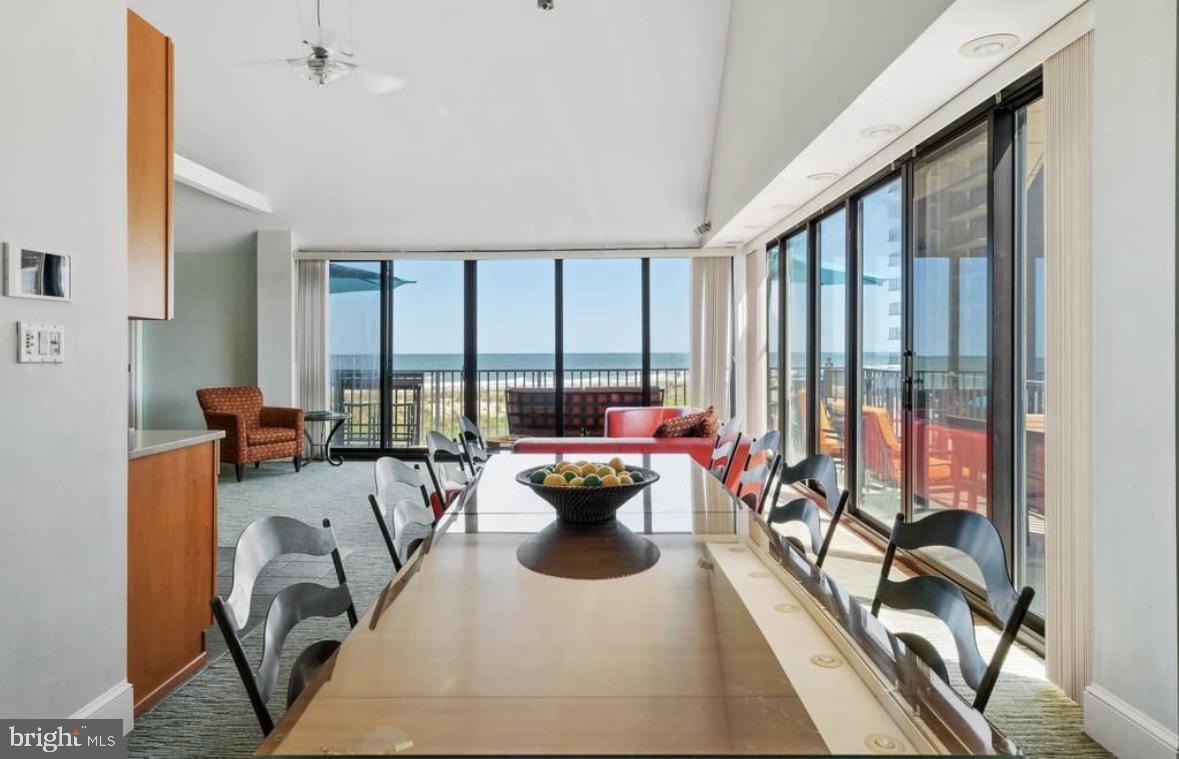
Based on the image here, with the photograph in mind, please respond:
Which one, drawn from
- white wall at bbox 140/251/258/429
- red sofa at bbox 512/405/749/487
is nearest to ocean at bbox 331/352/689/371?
white wall at bbox 140/251/258/429

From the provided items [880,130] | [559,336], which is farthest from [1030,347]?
[559,336]

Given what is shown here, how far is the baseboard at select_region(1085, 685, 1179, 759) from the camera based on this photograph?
71.4 inches

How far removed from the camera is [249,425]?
7.26 meters

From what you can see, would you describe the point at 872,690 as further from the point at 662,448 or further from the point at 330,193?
the point at 330,193

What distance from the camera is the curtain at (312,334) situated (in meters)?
7.91

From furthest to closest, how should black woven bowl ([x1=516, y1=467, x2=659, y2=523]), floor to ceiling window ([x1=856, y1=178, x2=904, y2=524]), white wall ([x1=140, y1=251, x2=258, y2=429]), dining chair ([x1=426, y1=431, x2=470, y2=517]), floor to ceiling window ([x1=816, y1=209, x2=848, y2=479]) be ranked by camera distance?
white wall ([x1=140, y1=251, x2=258, y2=429]) → floor to ceiling window ([x1=816, y1=209, x2=848, y2=479]) → floor to ceiling window ([x1=856, y1=178, x2=904, y2=524]) → dining chair ([x1=426, y1=431, x2=470, y2=517]) → black woven bowl ([x1=516, y1=467, x2=659, y2=523])

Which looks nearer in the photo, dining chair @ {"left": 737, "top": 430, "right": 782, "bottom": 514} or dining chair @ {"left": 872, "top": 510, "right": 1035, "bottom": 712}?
dining chair @ {"left": 872, "top": 510, "right": 1035, "bottom": 712}

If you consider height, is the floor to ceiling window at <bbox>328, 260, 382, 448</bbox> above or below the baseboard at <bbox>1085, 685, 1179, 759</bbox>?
above

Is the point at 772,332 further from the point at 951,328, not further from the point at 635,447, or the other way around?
the point at 951,328

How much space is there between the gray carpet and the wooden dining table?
1.07m

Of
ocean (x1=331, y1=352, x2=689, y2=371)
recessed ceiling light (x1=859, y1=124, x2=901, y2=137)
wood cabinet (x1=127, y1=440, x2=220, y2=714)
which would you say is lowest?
wood cabinet (x1=127, y1=440, x2=220, y2=714)

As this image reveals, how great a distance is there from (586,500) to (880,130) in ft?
9.25

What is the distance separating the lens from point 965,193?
3.33m

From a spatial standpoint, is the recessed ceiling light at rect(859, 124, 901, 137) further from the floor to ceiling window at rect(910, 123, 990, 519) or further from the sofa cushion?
the sofa cushion
